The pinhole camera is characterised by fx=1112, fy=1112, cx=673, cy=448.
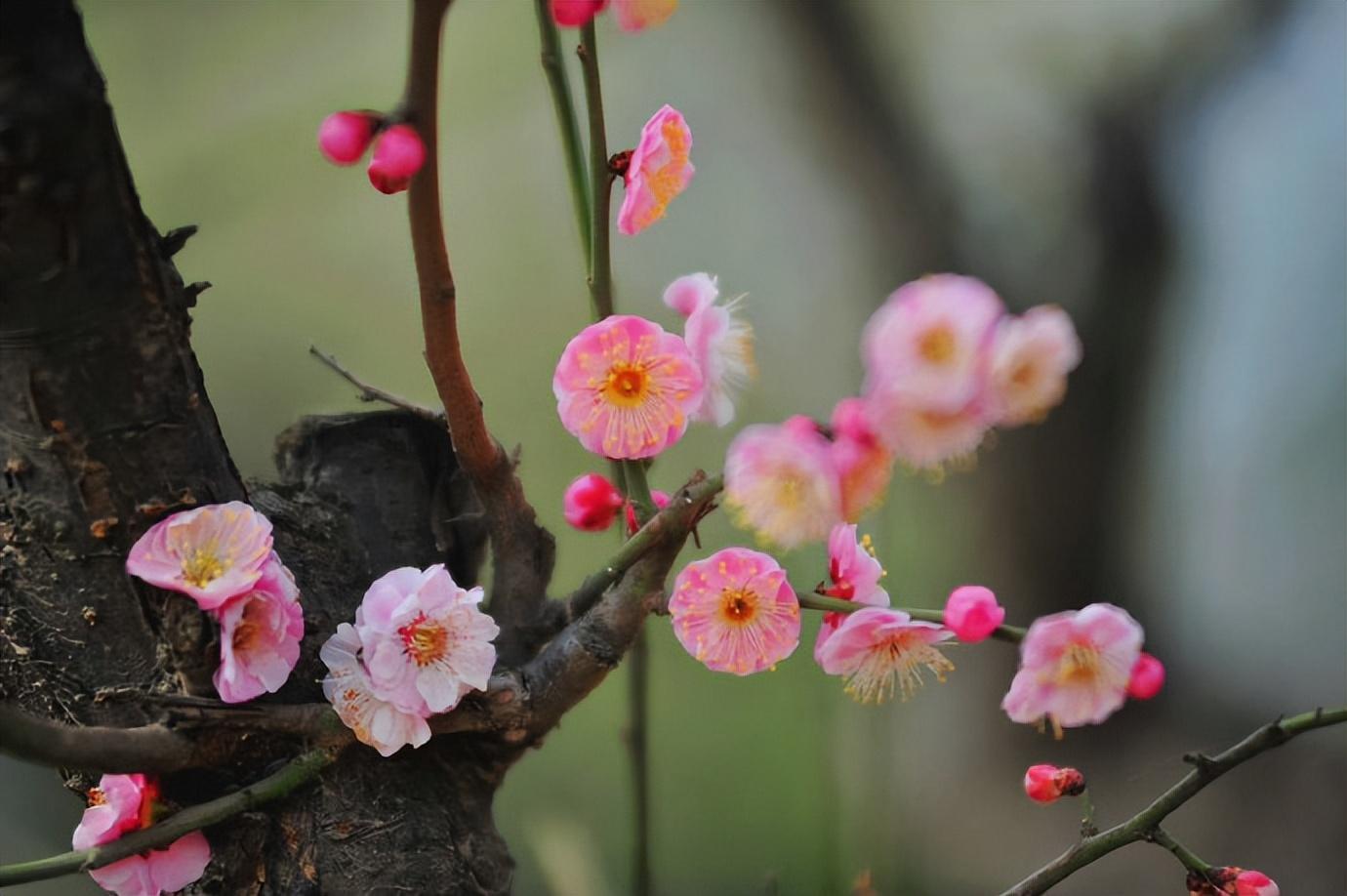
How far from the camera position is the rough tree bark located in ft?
1.24

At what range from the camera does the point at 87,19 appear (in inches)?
34.8

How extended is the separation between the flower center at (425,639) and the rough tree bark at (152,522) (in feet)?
0.16

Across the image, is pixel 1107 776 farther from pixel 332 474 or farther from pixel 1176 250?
pixel 332 474

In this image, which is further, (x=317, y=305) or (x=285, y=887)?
(x=317, y=305)

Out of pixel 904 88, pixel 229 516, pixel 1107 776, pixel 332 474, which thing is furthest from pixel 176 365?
pixel 1107 776

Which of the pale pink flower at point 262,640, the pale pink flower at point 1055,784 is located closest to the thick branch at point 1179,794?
the pale pink flower at point 1055,784

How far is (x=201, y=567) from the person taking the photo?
1.43 feet

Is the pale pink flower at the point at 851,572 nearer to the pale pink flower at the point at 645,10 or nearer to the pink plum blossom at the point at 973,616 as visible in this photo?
the pink plum blossom at the point at 973,616

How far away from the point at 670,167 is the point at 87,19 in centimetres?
66

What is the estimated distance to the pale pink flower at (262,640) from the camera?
0.44m

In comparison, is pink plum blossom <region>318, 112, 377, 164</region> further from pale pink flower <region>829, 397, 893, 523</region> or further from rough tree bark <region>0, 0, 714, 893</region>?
pale pink flower <region>829, 397, 893, 523</region>

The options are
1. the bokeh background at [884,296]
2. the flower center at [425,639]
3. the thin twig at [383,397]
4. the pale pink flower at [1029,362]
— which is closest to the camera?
the pale pink flower at [1029,362]

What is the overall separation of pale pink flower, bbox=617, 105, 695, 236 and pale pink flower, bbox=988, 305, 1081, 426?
16 centimetres

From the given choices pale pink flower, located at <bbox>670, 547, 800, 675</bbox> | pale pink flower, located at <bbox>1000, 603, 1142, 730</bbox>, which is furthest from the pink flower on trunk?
pale pink flower, located at <bbox>1000, 603, 1142, 730</bbox>
